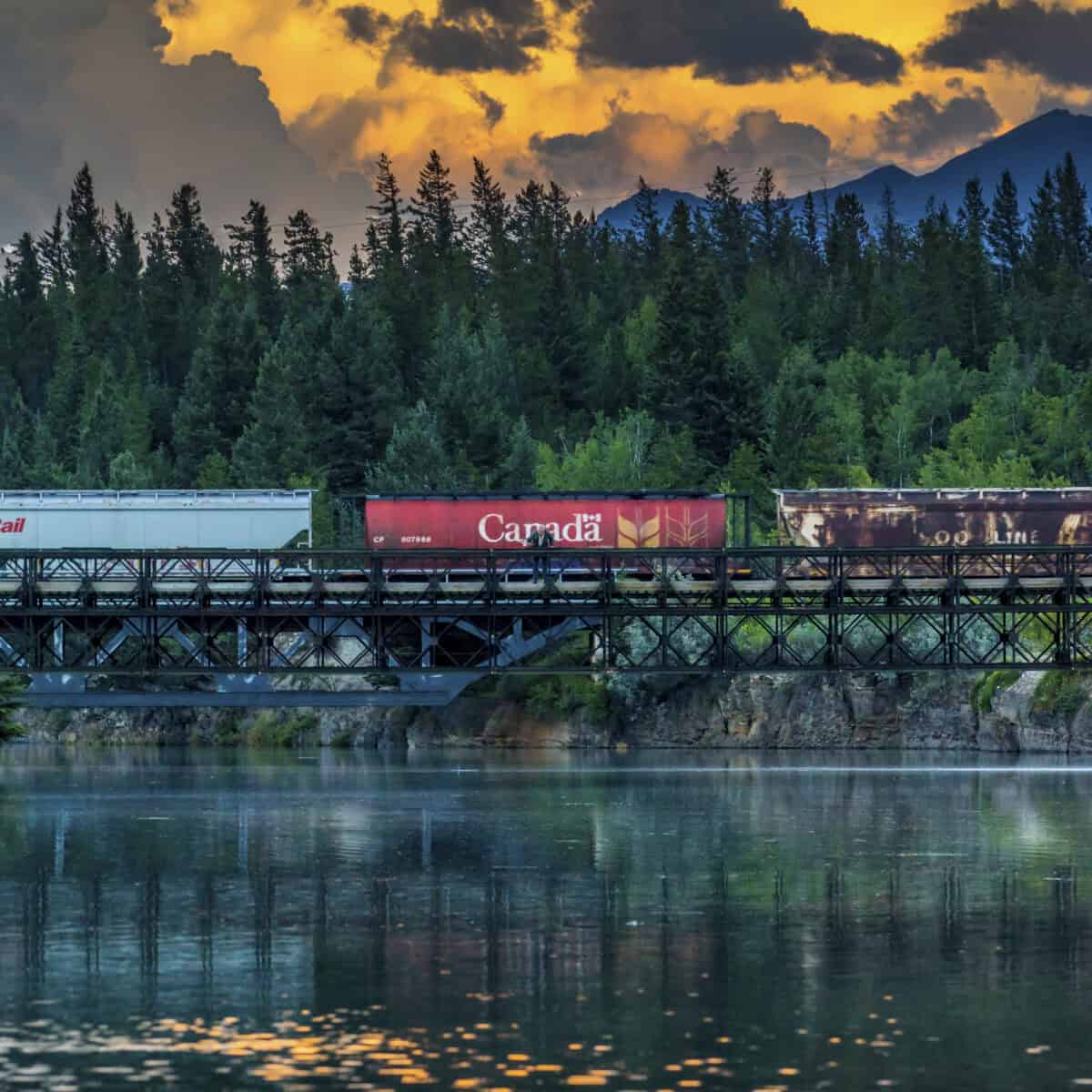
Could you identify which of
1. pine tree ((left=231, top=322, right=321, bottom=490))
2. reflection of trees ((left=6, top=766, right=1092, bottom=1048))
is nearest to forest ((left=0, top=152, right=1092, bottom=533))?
pine tree ((left=231, top=322, right=321, bottom=490))

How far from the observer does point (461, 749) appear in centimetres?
11575

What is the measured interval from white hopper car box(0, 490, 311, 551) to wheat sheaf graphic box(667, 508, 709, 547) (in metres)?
16.2

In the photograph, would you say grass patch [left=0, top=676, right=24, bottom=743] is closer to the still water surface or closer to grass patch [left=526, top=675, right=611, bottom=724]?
the still water surface

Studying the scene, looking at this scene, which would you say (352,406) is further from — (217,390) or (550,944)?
(550,944)

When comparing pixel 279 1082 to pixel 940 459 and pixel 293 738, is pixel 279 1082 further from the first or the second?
pixel 940 459

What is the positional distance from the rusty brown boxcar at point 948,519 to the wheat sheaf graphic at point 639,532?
5726mm

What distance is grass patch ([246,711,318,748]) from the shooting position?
126 m

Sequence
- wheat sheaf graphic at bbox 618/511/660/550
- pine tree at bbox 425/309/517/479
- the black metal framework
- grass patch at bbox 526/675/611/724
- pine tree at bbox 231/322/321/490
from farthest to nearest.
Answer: pine tree at bbox 425/309/517/479 < pine tree at bbox 231/322/321/490 < grass patch at bbox 526/675/611/724 < wheat sheaf graphic at bbox 618/511/660/550 < the black metal framework

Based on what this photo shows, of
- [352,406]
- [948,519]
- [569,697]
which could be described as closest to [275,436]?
[352,406]

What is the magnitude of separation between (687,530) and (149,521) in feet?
79.5

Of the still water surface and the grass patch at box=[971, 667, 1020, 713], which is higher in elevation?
the grass patch at box=[971, 667, 1020, 713]

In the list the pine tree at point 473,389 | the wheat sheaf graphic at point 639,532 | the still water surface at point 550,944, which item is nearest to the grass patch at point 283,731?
the pine tree at point 473,389

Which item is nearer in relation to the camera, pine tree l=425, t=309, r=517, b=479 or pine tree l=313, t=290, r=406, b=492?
pine tree l=425, t=309, r=517, b=479

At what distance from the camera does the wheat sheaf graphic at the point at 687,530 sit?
93.2 metres
